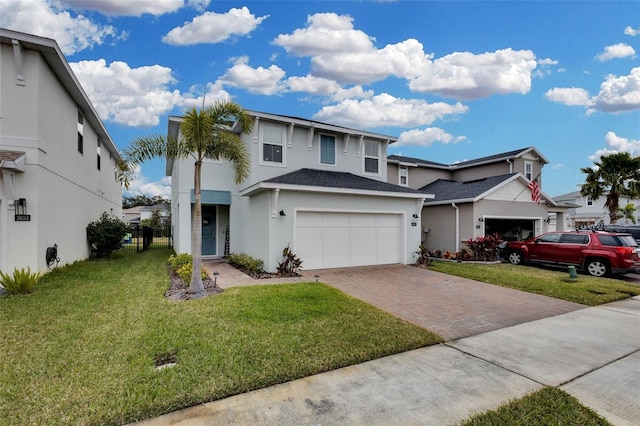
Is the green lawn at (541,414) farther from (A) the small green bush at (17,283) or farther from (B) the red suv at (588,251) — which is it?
(B) the red suv at (588,251)

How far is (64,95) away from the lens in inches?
405

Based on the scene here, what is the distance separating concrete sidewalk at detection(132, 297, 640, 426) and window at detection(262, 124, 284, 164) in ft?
33.1

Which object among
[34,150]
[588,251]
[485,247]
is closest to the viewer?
[34,150]

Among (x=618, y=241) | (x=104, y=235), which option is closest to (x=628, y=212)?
(x=618, y=241)

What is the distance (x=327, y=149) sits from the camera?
1434 cm

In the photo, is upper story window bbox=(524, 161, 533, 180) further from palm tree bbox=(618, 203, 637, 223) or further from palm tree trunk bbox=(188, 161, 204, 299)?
palm tree trunk bbox=(188, 161, 204, 299)

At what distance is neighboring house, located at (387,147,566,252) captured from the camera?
15.3 meters

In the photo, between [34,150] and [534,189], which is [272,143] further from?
[534,189]

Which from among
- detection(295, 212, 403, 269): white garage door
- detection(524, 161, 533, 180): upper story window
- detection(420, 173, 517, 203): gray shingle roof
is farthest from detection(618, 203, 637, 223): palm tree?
detection(295, 212, 403, 269): white garage door

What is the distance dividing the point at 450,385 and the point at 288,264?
291 inches

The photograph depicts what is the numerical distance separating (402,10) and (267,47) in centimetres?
570

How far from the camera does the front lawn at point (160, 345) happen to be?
3.12 metres

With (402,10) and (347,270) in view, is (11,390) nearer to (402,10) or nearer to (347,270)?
(347,270)

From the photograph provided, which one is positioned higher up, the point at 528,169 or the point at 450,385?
the point at 528,169
